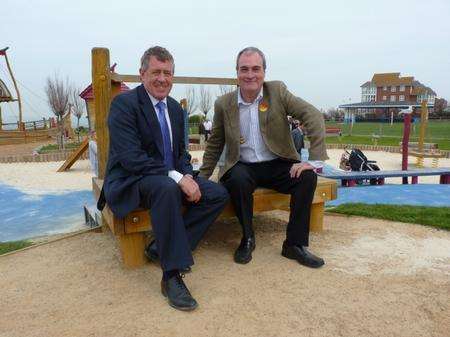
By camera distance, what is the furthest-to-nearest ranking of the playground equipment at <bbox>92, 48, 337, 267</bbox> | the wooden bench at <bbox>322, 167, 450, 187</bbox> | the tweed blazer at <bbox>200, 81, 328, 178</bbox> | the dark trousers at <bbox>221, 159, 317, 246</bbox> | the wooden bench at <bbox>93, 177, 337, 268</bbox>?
the wooden bench at <bbox>322, 167, 450, 187</bbox>, the tweed blazer at <bbox>200, 81, 328, 178</bbox>, the dark trousers at <bbox>221, 159, 317, 246</bbox>, the playground equipment at <bbox>92, 48, 337, 267</bbox>, the wooden bench at <bbox>93, 177, 337, 268</bbox>

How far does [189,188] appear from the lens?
2.61 metres

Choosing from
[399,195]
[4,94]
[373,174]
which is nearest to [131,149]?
[399,195]

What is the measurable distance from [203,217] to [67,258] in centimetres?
123

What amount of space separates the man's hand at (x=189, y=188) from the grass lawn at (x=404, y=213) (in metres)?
2.47

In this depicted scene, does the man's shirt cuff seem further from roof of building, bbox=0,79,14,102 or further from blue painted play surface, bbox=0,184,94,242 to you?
roof of building, bbox=0,79,14,102

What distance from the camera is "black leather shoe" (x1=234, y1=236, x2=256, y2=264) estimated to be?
3.03m

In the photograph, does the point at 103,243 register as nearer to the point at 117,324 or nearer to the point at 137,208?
the point at 137,208

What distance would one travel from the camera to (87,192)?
839cm

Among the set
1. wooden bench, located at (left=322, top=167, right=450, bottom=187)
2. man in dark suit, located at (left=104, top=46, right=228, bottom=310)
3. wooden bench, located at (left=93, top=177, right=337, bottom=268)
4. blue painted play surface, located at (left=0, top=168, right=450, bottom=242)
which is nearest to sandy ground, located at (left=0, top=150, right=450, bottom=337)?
wooden bench, located at (left=93, top=177, right=337, bottom=268)

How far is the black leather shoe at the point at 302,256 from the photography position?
295 centimetres

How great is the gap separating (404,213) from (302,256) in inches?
81.1

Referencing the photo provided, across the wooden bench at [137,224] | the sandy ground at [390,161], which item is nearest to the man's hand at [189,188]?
the wooden bench at [137,224]

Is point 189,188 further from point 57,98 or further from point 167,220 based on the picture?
point 57,98

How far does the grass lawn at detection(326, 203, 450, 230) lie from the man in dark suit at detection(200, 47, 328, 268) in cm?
164
